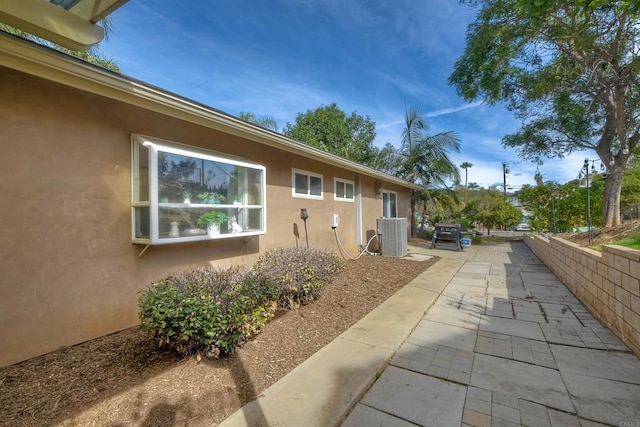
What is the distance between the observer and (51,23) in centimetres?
219

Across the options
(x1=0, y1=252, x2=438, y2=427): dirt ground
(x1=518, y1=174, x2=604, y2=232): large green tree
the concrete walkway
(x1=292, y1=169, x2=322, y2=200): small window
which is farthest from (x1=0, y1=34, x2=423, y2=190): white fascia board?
(x1=518, y1=174, x2=604, y2=232): large green tree

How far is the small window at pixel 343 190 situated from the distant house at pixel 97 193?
338 cm

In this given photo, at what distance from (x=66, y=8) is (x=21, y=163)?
145cm

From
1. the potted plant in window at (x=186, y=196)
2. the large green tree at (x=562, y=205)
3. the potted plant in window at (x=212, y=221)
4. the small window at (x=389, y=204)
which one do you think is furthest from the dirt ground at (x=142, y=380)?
the large green tree at (x=562, y=205)

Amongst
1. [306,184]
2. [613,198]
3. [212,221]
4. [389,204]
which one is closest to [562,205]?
[613,198]

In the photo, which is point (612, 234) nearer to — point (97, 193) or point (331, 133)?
point (97, 193)

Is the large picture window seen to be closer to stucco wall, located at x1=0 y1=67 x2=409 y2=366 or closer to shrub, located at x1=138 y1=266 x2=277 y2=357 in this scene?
stucco wall, located at x1=0 y1=67 x2=409 y2=366

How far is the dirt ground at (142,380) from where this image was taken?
6.27 feet

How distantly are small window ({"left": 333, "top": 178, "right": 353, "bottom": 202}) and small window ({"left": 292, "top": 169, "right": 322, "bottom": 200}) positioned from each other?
2.73 ft

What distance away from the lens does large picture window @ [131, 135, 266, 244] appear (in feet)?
10.9

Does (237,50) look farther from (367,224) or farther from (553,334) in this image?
(553,334)

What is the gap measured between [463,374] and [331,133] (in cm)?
2270

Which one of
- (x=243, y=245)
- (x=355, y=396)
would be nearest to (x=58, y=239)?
(x=243, y=245)

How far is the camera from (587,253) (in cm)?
414
